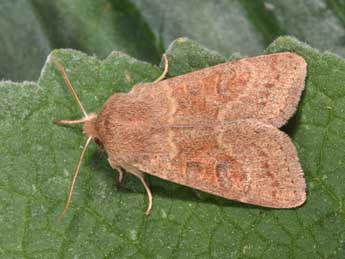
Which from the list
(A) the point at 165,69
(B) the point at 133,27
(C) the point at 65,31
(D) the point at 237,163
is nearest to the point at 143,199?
(D) the point at 237,163

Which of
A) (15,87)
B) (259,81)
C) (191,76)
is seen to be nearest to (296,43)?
(259,81)

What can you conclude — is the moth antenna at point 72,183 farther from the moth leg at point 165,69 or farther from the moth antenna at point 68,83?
the moth leg at point 165,69

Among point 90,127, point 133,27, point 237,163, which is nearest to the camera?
point 237,163

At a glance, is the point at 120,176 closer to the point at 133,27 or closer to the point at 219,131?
the point at 219,131

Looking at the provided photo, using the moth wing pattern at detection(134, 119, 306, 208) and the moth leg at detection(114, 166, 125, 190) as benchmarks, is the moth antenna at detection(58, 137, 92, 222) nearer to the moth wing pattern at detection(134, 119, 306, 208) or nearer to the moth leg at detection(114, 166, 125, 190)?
the moth leg at detection(114, 166, 125, 190)

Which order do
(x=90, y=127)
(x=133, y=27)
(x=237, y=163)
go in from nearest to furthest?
(x=237, y=163) → (x=90, y=127) → (x=133, y=27)
